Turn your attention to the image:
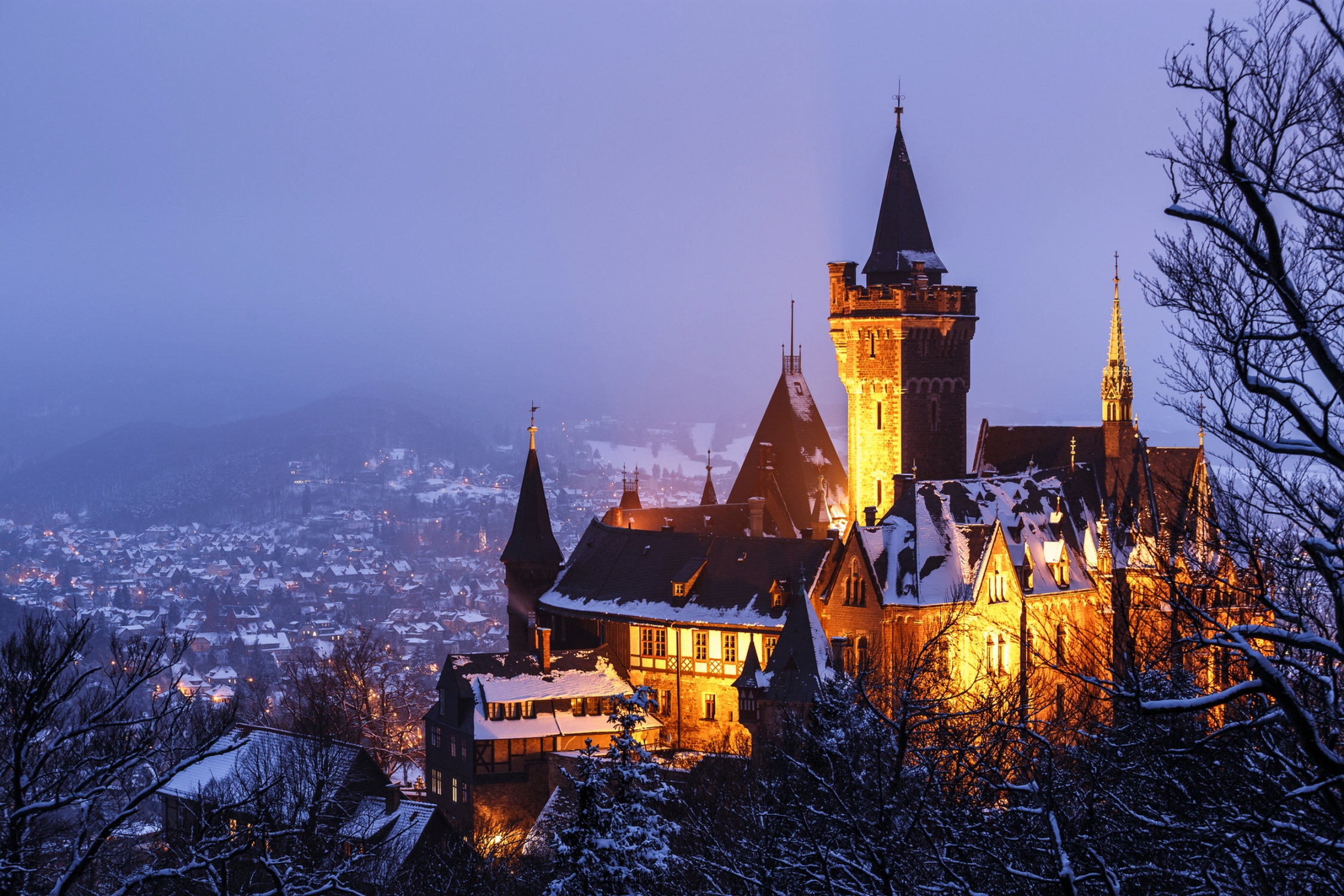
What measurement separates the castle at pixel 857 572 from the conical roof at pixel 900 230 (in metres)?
0.09

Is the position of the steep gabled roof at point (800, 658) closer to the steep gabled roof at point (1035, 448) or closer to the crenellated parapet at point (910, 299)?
the steep gabled roof at point (1035, 448)

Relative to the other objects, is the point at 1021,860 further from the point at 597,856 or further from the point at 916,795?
the point at 597,856

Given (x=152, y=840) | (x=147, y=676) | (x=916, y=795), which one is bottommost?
(x=152, y=840)

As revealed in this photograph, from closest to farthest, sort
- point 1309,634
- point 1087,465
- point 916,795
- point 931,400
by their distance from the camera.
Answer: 1. point 1309,634
2. point 916,795
3. point 1087,465
4. point 931,400

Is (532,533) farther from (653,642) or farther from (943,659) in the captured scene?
(943,659)

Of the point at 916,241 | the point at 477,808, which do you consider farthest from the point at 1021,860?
the point at 916,241

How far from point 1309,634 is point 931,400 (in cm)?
5297

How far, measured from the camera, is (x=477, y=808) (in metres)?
52.3

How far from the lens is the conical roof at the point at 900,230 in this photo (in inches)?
2571

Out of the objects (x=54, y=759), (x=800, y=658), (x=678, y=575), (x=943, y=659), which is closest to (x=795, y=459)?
(x=678, y=575)

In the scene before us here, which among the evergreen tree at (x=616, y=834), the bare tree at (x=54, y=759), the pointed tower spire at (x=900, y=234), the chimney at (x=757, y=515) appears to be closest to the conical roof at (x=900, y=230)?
the pointed tower spire at (x=900, y=234)

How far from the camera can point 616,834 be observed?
26.9 m

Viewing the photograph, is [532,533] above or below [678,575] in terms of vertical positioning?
above

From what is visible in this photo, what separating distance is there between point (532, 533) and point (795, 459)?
16.0 metres
